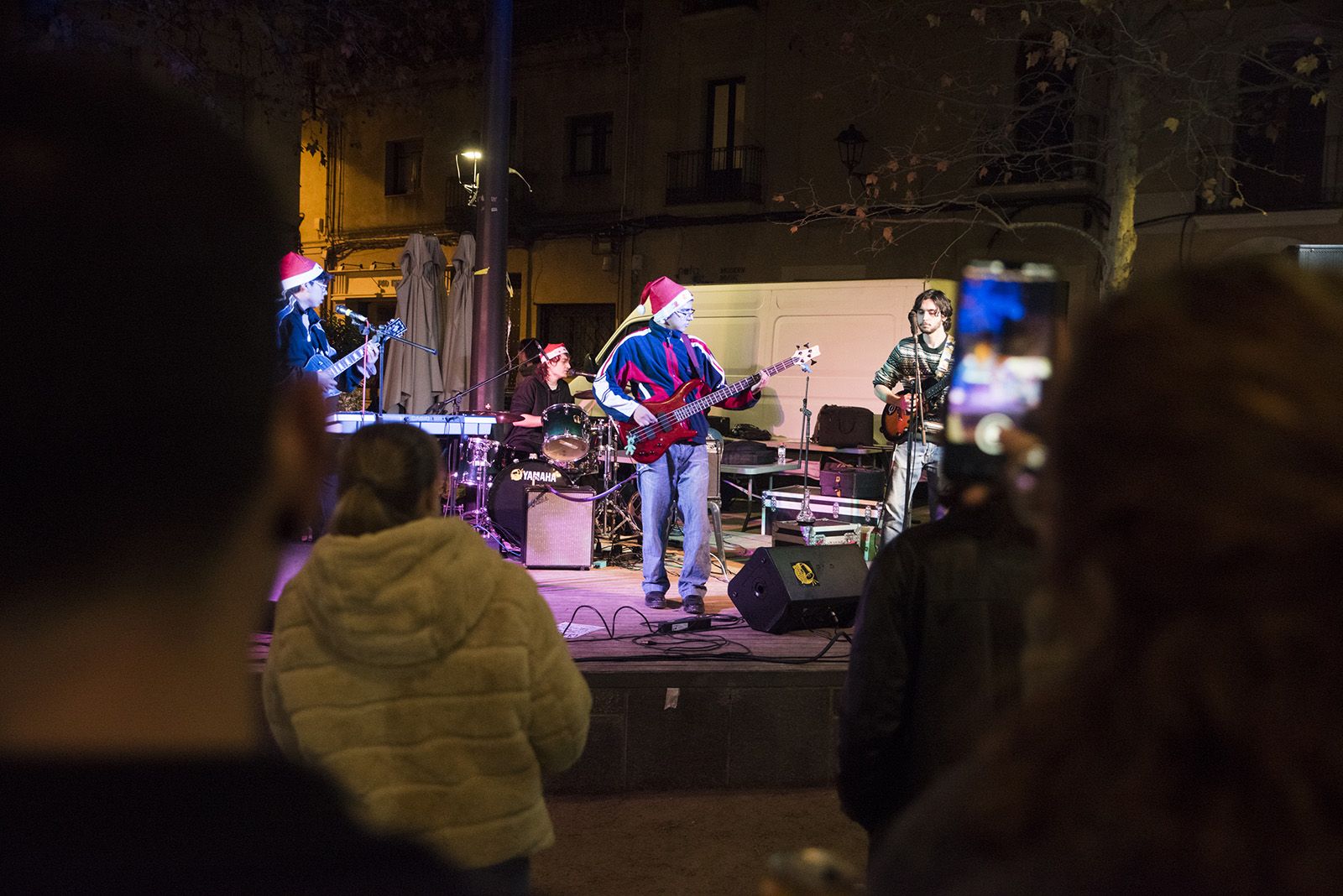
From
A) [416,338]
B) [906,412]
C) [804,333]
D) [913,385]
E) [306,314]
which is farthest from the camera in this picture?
[804,333]

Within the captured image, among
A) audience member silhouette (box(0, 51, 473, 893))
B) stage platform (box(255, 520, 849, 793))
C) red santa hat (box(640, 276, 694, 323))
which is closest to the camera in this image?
audience member silhouette (box(0, 51, 473, 893))

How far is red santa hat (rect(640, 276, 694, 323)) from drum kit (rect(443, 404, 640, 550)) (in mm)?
2301

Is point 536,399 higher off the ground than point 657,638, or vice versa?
point 536,399

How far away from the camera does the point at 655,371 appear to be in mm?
7715

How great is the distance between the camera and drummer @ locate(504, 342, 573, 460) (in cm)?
1056

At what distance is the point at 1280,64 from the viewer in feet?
54.3

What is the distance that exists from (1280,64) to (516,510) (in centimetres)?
1424

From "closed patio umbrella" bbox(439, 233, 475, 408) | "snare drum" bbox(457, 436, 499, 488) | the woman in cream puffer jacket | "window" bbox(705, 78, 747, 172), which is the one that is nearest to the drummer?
"snare drum" bbox(457, 436, 499, 488)

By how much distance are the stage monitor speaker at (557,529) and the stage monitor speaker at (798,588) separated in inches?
108

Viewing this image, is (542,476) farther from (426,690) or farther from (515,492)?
(426,690)

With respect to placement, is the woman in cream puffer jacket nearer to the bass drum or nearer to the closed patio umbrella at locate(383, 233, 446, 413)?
the bass drum

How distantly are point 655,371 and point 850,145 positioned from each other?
13130mm

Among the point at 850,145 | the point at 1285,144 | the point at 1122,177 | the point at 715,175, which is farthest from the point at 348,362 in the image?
the point at 1285,144

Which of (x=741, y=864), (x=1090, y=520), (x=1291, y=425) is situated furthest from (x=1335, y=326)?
(x=741, y=864)
